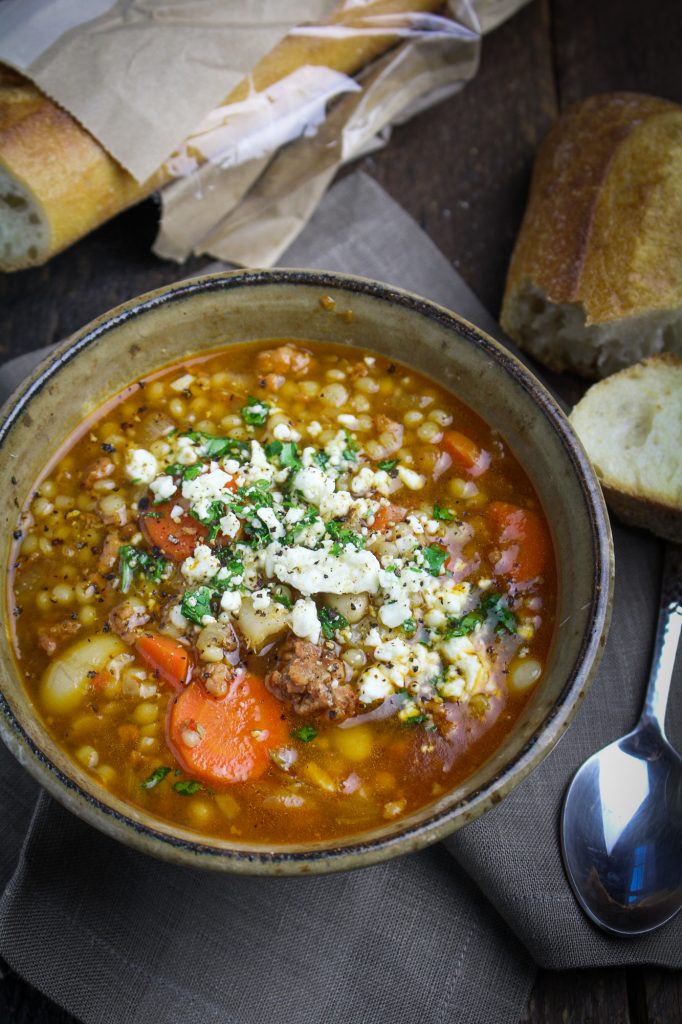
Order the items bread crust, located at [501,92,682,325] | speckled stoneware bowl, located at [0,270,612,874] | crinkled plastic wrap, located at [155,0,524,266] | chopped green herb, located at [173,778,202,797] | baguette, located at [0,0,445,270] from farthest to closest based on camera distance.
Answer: crinkled plastic wrap, located at [155,0,524,266] → baguette, located at [0,0,445,270] → bread crust, located at [501,92,682,325] → chopped green herb, located at [173,778,202,797] → speckled stoneware bowl, located at [0,270,612,874]

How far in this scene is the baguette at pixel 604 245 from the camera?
12.3 ft

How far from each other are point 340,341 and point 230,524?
90 centimetres

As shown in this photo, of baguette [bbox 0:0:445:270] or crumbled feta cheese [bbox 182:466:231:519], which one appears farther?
baguette [bbox 0:0:445:270]

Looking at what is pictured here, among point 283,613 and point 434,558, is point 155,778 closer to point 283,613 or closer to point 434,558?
point 283,613

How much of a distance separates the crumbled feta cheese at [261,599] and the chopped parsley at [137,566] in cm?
34

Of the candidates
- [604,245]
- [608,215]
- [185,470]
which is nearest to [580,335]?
[604,245]

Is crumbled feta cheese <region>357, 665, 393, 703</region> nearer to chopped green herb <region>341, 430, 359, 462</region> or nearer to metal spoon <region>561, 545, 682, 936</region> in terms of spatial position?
chopped green herb <region>341, 430, 359, 462</region>

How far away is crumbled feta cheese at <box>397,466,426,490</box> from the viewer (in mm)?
3244

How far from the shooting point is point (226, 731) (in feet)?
9.56

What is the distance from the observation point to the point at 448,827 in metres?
2.56

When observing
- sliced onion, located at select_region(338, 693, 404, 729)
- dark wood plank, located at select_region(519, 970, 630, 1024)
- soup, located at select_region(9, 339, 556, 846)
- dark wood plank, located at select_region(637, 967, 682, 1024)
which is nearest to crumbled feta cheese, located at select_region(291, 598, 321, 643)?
soup, located at select_region(9, 339, 556, 846)

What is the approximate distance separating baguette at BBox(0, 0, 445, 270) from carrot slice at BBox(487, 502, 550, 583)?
84.5 inches

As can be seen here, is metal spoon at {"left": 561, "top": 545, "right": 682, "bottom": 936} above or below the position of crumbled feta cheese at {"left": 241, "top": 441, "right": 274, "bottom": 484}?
below

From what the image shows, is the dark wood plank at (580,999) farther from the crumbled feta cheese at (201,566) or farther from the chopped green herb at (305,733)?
the crumbled feta cheese at (201,566)
